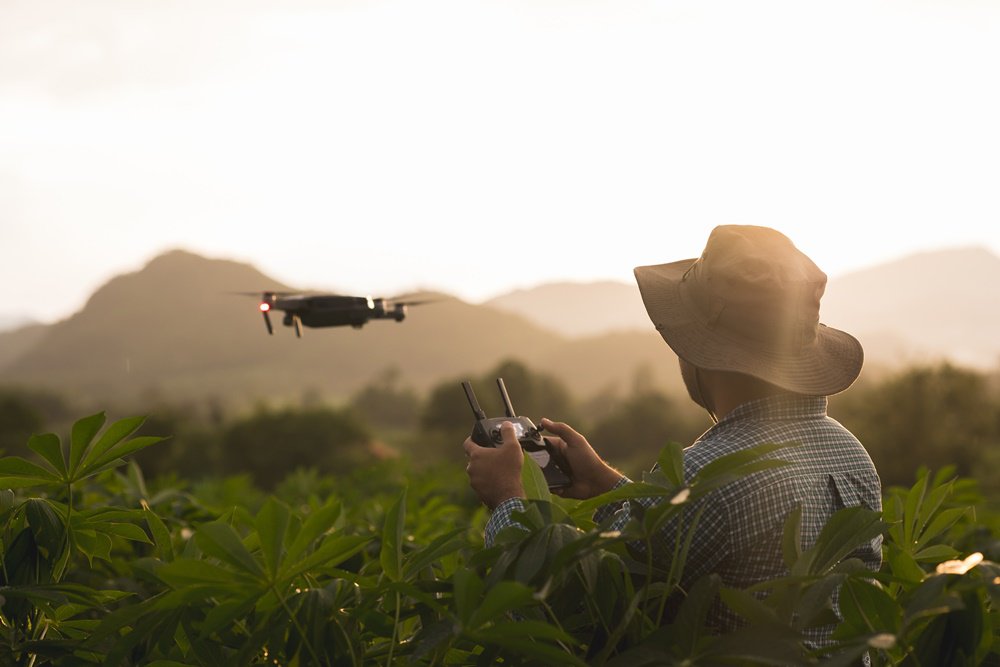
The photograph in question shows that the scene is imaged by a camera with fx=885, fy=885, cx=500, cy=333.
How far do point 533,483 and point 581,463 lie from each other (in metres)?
0.55

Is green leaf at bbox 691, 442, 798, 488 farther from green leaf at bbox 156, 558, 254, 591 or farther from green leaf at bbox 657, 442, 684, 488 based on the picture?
green leaf at bbox 156, 558, 254, 591

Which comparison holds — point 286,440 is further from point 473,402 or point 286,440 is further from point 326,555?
point 326,555

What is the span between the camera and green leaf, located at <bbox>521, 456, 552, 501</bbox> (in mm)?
1503

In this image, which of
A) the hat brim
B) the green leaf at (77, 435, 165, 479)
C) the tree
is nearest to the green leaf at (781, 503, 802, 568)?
the hat brim

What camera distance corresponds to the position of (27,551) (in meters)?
1.75

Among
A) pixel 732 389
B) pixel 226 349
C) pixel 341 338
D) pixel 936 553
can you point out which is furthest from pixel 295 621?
pixel 341 338

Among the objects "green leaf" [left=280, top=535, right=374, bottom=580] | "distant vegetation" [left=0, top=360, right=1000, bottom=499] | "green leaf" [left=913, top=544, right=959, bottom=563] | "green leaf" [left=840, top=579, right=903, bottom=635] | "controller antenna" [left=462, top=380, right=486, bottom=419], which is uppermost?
"controller antenna" [left=462, top=380, right=486, bottom=419]

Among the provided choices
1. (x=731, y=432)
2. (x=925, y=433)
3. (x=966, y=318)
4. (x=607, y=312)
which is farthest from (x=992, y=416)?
(x=966, y=318)

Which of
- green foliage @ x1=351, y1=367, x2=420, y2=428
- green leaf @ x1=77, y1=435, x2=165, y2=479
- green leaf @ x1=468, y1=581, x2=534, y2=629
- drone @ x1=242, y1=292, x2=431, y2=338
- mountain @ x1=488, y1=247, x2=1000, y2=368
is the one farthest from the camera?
mountain @ x1=488, y1=247, x2=1000, y2=368

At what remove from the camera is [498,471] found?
72.2 inches

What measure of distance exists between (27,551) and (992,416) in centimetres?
2062

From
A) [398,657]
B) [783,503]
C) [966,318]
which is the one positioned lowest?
[966,318]

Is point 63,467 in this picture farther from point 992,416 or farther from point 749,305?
point 992,416

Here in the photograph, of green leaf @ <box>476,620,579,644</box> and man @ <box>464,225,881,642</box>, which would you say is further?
man @ <box>464,225,881,642</box>
